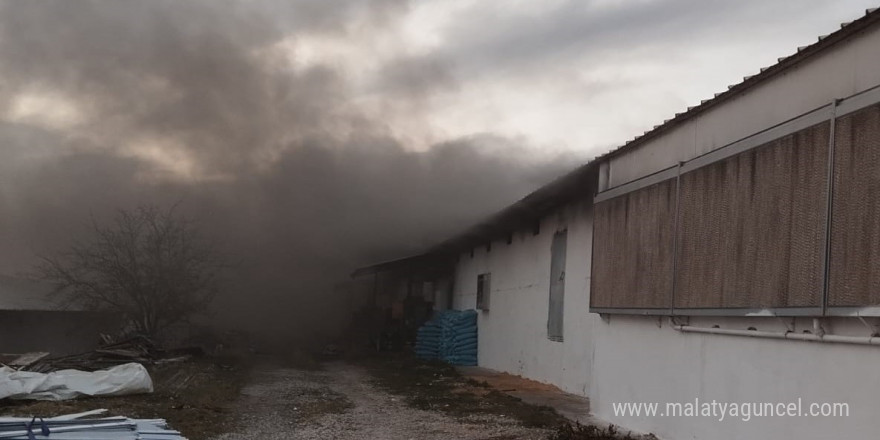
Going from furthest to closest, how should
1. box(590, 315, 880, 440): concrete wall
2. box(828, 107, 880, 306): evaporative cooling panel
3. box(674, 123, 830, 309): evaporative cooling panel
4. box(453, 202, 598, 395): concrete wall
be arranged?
box(453, 202, 598, 395): concrete wall
box(674, 123, 830, 309): evaporative cooling panel
box(590, 315, 880, 440): concrete wall
box(828, 107, 880, 306): evaporative cooling panel

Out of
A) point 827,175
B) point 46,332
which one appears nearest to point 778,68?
point 827,175

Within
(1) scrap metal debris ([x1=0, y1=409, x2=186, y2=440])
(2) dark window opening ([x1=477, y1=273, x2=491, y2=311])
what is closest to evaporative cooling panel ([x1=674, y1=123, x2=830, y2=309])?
(1) scrap metal debris ([x1=0, y1=409, x2=186, y2=440])

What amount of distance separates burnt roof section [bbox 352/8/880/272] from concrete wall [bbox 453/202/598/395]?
0.29m

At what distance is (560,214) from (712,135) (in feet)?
23.9

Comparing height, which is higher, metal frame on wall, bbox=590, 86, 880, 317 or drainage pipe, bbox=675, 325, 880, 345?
metal frame on wall, bbox=590, 86, 880, 317

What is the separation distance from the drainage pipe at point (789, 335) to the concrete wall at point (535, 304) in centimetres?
510

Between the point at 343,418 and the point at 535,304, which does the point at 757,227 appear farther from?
the point at 535,304

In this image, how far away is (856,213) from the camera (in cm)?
521

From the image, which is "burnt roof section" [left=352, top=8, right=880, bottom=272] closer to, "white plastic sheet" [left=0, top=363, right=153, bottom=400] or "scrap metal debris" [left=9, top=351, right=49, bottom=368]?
"white plastic sheet" [left=0, top=363, right=153, bottom=400]

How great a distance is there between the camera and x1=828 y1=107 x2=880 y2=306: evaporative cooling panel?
5.03 metres

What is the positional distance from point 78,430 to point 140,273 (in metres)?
16.4

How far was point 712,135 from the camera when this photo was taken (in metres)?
7.49

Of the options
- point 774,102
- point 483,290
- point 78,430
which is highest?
point 774,102

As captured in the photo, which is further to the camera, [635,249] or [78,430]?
[635,249]
